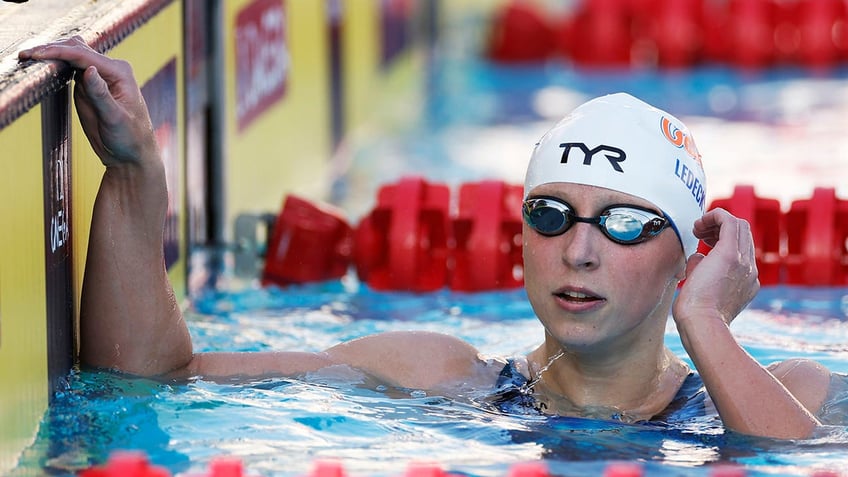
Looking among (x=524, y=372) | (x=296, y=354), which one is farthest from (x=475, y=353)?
(x=296, y=354)

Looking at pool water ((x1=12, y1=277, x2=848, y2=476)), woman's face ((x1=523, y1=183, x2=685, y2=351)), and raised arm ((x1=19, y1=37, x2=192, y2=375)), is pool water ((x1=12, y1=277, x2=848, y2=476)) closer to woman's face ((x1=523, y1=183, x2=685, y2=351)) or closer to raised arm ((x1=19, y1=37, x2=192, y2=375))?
raised arm ((x1=19, y1=37, x2=192, y2=375))

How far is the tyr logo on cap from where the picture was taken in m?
2.76

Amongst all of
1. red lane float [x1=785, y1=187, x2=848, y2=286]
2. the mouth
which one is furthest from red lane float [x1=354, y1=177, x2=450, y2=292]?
the mouth

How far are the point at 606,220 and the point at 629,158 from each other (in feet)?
0.59

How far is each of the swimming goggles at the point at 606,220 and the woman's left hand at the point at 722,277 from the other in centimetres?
11

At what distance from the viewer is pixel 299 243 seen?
454 centimetres

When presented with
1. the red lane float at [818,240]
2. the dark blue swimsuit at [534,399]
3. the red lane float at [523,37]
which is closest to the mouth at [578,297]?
the dark blue swimsuit at [534,399]

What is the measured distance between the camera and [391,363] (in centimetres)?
291

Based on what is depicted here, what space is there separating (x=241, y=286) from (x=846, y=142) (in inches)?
153

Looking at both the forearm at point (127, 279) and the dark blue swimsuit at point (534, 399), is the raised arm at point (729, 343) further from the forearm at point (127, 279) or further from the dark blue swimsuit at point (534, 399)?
the forearm at point (127, 279)

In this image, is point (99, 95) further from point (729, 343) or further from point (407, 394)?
point (729, 343)

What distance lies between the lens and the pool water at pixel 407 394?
258 cm

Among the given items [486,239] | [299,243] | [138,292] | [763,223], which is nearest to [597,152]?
[138,292]

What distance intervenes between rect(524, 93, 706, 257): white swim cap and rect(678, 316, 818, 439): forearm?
24 centimetres
